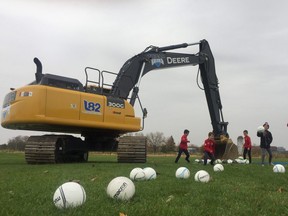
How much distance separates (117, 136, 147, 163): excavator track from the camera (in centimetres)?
1727

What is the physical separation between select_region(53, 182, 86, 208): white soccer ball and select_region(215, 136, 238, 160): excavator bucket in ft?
55.3

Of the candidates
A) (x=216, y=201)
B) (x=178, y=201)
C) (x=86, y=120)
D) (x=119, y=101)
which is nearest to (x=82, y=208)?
(x=178, y=201)

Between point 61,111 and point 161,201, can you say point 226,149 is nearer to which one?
point 61,111

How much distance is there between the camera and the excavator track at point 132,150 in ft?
56.6

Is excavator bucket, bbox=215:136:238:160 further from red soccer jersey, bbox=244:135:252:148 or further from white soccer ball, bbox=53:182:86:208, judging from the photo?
white soccer ball, bbox=53:182:86:208

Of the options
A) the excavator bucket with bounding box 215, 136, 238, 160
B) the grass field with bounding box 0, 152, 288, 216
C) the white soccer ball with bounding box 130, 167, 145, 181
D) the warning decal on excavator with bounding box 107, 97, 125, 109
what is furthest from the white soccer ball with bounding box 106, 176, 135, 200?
the excavator bucket with bounding box 215, 136, 238, 160

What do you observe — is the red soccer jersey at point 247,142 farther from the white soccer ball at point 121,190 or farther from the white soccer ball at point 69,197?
the white soccer ball at point 69,197

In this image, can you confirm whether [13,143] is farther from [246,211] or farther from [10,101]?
[246,211]

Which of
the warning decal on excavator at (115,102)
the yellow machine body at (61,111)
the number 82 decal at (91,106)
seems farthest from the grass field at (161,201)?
the warning decal on excavator at (115,102)

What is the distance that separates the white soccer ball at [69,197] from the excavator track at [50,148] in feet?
34.2

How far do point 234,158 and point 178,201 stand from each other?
53.0 ft

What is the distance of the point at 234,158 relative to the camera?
21.5 m

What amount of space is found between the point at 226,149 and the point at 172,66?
5.44m

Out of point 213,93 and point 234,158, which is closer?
point 234,158
